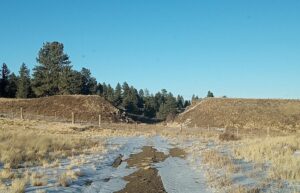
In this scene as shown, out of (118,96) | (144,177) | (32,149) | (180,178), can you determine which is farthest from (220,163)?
(118,96)

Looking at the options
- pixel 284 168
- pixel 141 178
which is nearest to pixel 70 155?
pixel 141 178

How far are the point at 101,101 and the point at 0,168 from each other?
6841cm

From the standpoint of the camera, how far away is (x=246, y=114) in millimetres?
82250

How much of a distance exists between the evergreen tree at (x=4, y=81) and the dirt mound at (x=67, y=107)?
81.2 ft

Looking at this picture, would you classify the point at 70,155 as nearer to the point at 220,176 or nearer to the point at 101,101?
the point at 220,176

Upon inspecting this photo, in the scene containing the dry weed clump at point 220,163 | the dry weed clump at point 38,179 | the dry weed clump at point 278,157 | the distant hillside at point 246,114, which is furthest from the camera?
the distant hillside at point 246,114

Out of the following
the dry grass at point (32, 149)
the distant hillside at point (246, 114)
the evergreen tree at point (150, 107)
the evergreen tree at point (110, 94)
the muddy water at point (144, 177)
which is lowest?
the muddy water at point (144, 177)

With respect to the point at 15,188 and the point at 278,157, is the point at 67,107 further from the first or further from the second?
the point at 15,188

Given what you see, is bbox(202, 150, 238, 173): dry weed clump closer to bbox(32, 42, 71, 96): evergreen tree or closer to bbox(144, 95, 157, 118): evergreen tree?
bbox(32, 42, 71, 96): evergreen tree

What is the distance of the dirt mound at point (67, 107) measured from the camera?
74500mm

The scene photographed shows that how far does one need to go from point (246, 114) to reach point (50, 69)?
150 feet

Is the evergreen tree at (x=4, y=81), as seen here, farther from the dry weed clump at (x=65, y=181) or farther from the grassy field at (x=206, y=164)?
the dry weed clump at (x=65, y=181)

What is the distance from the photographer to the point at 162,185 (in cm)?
1371

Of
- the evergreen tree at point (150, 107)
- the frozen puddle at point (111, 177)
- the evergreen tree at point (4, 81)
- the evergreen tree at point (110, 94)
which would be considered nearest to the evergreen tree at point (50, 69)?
the evergreen tree at point (4, 81)
